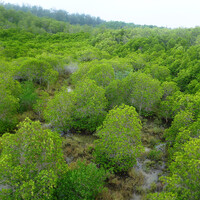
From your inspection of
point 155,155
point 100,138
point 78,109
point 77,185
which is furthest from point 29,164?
point 155,155

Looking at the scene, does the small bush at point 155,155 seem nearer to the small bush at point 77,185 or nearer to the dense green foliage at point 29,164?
the small bush at point 77,185

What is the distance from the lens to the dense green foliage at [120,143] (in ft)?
47.5

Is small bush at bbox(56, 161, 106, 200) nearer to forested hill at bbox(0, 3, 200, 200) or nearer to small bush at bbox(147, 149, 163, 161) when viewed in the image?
forested hill at bbox(0, 3, 200, 200)

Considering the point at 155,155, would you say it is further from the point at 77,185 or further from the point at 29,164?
the point at 29,164

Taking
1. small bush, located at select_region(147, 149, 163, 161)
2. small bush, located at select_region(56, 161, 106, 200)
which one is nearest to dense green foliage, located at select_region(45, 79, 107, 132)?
small bush, located at select_region(147, 149, 163, 161)

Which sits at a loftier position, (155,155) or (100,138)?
(100,138)

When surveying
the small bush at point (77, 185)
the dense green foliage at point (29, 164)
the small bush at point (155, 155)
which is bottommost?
the small bush at point (155, 155)

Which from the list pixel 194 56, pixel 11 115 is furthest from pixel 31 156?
pixel 194 56

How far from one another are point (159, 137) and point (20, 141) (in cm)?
1822

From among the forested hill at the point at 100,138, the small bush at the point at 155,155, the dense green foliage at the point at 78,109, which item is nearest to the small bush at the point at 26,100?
the forested hill at the point at 100,138

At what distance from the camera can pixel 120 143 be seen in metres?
14.1

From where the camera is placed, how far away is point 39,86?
35.1 meters

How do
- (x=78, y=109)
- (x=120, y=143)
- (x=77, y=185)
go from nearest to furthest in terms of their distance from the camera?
(x=77, y=185) → (x=120, y=143) → (x=78, y=109)

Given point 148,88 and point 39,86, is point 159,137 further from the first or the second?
point 39,86
